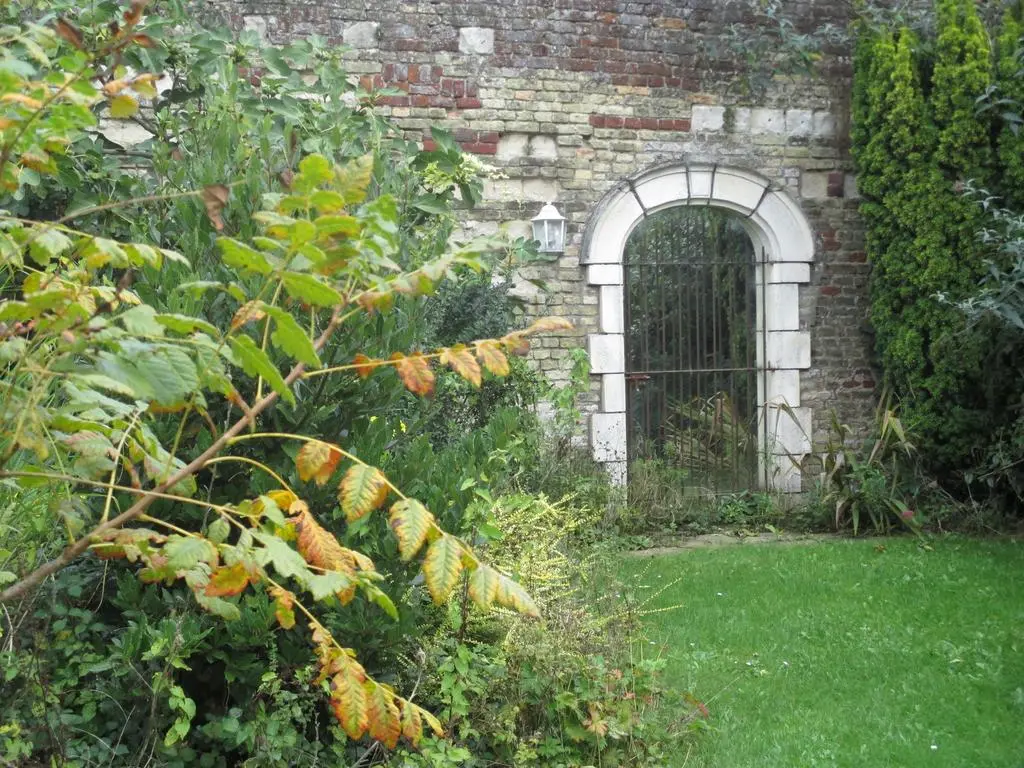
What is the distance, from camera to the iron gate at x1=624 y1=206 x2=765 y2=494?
847 centimetres

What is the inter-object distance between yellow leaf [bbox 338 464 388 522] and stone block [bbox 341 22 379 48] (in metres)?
6.51

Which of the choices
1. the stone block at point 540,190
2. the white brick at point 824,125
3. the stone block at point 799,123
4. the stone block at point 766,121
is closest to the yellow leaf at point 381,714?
the stone block at point 540,190

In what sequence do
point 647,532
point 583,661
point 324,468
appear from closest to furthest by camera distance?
point 324,468 → point 583,661 → point 647,532

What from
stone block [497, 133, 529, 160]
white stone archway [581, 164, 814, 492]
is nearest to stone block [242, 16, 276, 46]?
stone block [497, 133, 529, 160]

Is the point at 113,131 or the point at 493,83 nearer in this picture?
the point at 113,131

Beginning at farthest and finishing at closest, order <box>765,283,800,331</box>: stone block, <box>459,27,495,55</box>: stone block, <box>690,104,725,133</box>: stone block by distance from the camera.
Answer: <box>765,283,800,331</box>: stone block < <box>690,104,725,133</box>: stone block < <box>459,27,495,55</box>: stone block

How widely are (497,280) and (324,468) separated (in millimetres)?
5718

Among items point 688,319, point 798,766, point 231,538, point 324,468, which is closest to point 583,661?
point 798,766

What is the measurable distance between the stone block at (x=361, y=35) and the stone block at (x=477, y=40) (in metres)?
0.63

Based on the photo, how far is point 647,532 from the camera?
26.0 ft

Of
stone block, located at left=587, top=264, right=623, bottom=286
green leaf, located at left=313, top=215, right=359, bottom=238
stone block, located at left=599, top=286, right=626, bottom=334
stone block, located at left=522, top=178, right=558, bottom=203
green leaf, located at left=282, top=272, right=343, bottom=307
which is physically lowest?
green leaf, located at left=282, top=272, right=343, bottom=307

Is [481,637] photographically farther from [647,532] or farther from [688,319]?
[688,319]

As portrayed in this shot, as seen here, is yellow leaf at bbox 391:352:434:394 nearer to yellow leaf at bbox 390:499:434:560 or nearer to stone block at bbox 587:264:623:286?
yellow leaf at bbox 390:499:434:560

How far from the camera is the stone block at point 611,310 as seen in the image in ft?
26.7
